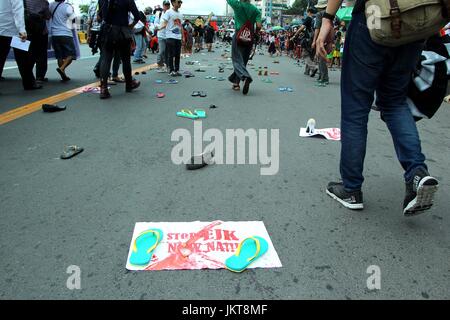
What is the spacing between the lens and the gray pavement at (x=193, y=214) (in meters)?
1.55

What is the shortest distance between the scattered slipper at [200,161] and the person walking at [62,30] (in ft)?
18.5

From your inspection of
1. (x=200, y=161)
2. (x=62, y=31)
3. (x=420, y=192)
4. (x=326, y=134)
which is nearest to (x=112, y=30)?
(x=62, y=31)

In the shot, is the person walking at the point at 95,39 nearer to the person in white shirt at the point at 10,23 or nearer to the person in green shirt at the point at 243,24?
the person in white shirt at the point at 10,23

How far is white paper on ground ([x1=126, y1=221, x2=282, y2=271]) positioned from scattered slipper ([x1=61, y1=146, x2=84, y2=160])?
142cm

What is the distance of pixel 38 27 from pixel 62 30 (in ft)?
2.13

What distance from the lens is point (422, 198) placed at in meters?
1.93

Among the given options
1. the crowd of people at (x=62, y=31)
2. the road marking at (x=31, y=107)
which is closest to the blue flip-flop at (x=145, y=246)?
the road marking at (x=31, y=107)

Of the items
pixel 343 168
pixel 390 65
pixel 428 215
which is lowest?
pixel 428 215

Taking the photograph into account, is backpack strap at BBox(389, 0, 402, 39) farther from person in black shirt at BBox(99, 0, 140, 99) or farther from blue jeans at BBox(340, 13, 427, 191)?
person in black shirt at BBox(99, 0, 140, 99)

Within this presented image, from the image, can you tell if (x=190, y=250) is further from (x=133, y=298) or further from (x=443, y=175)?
(x=443, y=175)

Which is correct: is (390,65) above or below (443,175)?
above
